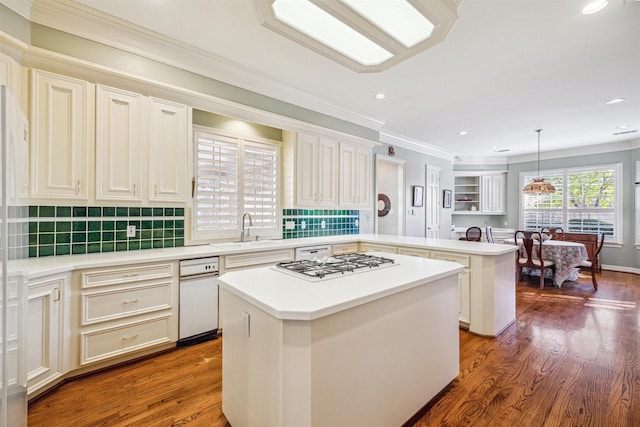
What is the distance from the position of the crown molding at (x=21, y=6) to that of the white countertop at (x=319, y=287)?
2.42 m

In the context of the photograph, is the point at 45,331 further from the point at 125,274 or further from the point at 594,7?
the point at 594,7

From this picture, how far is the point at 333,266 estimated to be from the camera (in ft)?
6.18

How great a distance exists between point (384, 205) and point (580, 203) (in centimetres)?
468

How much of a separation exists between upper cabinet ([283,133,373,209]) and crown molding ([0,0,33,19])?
2.43 meters

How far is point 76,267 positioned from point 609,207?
9.02 meters

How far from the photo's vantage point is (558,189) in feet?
22.3

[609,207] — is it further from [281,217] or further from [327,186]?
[281,217]

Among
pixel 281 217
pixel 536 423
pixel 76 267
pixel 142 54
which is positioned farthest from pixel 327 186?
pixel 536 423

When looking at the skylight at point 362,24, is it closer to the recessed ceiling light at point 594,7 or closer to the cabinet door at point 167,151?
the recessed ceiling light at point 594,7

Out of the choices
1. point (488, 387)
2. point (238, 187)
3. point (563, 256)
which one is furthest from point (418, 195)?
point (488, 387)

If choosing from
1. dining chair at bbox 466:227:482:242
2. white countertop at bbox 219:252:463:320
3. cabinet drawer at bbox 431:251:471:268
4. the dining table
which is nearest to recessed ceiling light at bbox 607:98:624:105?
the dining table

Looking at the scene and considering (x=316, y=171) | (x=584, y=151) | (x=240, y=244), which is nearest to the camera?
(x=240, y=244)

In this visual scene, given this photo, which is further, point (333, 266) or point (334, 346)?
point (333, 266)

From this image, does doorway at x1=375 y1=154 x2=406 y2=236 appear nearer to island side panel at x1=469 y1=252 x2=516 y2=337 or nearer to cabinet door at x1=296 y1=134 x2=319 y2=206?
cabinet door at x1=296 y1=134 x2=319 y2=206
